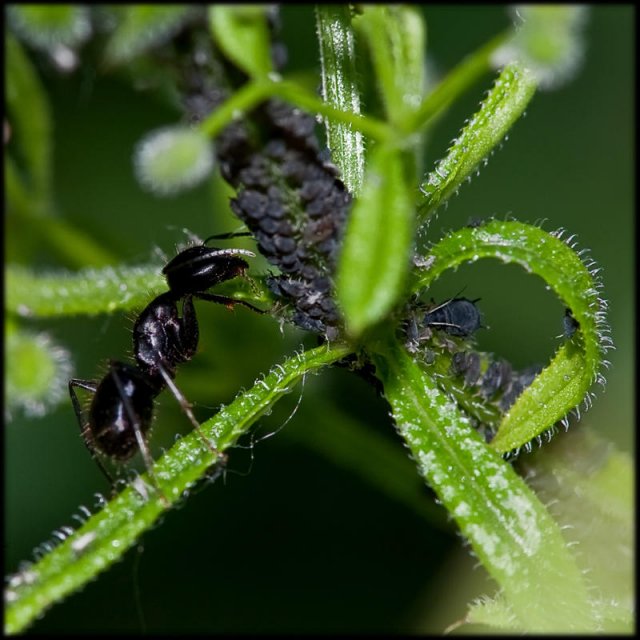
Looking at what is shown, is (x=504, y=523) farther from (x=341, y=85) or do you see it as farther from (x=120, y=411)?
(x=120, y=411)

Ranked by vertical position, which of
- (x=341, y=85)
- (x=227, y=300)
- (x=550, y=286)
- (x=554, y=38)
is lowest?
(x=550, y=286)

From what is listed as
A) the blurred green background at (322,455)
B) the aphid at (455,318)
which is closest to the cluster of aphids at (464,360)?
the aphid at (455,318)

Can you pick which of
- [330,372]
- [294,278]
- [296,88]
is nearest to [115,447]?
[294,278]

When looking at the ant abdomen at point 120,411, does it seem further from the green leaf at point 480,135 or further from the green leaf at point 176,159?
the green leaf at point 176,159

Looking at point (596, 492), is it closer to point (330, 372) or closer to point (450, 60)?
point (330, 372)

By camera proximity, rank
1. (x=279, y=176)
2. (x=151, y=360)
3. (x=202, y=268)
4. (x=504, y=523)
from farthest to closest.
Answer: (x=151, y=360)
(x=202, y=268)
(x=504, y=523)
(x=279, y=176)

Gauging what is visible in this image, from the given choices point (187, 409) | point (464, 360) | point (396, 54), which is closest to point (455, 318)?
point (464, 360)
